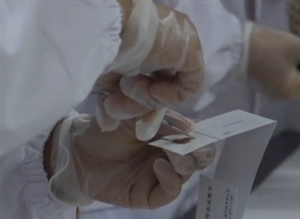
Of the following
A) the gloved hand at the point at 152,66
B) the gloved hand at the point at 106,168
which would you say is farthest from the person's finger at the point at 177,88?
the gloved hand at the point at 106,168

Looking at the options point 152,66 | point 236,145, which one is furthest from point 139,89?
point 236,145

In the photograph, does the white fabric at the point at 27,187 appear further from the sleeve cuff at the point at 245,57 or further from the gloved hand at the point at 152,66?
the sleeve cuff at the point at 245,57

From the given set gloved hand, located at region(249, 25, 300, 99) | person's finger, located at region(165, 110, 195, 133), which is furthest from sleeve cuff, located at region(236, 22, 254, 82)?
person's finger, located at region(165, 110, 195, 133)

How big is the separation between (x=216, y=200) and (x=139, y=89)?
0.15 meters

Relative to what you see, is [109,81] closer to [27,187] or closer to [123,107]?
[123,107]

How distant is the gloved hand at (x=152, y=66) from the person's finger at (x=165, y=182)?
2.4 inches

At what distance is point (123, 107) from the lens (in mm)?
436

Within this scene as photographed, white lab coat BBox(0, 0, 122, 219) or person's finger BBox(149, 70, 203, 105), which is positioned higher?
white lab coat BBox(0, 0, 122, 219)

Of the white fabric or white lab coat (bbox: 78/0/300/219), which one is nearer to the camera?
the white fabric

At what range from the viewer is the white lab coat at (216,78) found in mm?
604

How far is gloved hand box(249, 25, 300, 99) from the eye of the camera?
0.53 metres

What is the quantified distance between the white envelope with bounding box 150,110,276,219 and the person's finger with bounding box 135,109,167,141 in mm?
11

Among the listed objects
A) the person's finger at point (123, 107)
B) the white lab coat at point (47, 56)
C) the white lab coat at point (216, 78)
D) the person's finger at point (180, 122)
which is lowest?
the white lab coat at point (216, 78)

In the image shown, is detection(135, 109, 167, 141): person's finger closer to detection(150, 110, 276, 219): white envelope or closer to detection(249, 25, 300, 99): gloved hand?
detection(150, 110, 276, 219): white envelope
